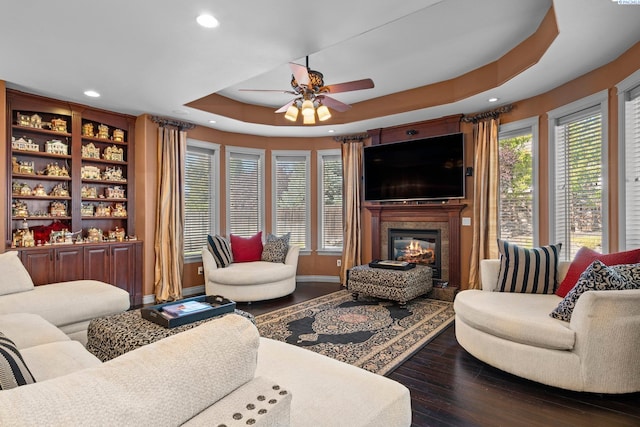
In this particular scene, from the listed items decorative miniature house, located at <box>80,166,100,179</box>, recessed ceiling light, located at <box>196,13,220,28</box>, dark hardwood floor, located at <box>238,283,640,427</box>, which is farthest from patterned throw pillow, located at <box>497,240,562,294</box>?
decorative miniature house, located at <box>80,166,100,179</box>

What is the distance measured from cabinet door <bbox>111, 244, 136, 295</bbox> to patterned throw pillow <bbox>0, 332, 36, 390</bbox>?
148 inches

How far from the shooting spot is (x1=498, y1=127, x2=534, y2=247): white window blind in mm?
4293

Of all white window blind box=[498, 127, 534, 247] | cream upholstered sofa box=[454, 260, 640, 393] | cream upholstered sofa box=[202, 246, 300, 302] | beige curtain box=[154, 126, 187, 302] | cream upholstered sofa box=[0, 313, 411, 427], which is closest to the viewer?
cream upholstered sofa box=[0, 313, 411, 427]

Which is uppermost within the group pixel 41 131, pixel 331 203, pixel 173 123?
pixel 173 123

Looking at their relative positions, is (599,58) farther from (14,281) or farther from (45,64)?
(14,281)

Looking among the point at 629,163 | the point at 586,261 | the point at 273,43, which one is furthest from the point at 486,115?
the point at 273,43

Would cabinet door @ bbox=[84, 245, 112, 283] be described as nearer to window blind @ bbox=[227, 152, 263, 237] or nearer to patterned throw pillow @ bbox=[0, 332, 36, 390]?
window blind @ bbox=[227, 152, 263, 237]

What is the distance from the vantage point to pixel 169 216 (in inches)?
193

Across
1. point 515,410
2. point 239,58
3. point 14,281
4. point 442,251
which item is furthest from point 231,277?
point 515,410

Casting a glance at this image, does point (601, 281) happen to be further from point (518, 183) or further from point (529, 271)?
point (518, 183)

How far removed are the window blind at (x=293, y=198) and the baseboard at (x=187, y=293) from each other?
1640 mm

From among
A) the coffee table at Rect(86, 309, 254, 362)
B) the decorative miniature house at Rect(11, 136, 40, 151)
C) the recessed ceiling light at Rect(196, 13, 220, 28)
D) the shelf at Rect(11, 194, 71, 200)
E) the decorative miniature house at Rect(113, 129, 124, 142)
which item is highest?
the recessed ceiling light at Rect(196, 13, 220, 28)

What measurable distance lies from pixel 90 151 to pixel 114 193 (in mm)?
621

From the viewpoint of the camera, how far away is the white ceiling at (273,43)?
2381 millimetres
